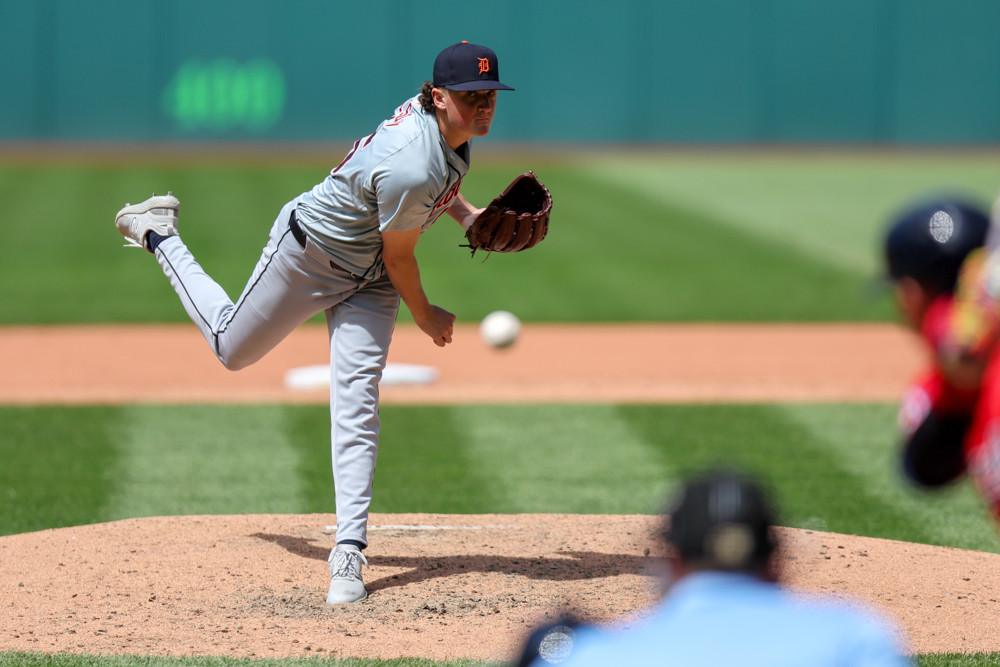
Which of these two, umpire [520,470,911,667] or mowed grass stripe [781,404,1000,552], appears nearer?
umpire [520,470,911,667]

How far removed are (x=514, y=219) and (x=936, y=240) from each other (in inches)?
96.9

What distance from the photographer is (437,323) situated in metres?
4.31

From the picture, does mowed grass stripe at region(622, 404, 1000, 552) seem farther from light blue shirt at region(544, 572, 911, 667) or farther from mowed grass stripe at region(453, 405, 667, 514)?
light blue shirt at region(544, 572, 911, 667)

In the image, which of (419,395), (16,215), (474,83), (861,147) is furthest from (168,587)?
(861,147)

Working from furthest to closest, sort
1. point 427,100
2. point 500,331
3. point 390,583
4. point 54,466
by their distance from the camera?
point 500,331
point 54,466
point 390,583
point 427,100

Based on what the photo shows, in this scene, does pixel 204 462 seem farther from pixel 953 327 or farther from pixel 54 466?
pixel 953 327

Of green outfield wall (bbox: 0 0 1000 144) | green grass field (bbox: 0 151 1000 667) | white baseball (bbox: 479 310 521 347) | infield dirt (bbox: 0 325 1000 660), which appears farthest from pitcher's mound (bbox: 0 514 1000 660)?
green outfield wall (bbox: 0 0 1000 144)

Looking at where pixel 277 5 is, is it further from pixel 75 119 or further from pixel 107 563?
pixel 107 563

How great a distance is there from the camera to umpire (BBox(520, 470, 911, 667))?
1.62m

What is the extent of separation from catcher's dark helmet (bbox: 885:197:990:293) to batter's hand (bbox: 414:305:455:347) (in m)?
2.23

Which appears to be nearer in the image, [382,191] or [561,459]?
[382,191]

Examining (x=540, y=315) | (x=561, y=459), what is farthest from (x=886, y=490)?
(x=540, y=315)

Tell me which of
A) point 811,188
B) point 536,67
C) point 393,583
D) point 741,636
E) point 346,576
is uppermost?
point 741,636

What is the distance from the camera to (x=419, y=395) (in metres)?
8.06
